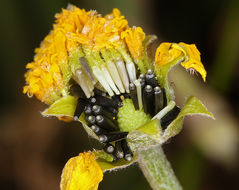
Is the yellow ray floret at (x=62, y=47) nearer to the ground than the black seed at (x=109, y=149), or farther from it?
farther from it

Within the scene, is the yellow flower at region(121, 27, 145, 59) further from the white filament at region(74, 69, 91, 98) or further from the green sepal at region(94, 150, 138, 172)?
the green sepal at region(94, 150, 138, 172)

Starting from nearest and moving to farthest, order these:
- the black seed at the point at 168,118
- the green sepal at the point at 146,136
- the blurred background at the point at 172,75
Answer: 1. the green sepal at the point at 146,136
2. the black seed at the point at 168,118
3. the blurred background at the point at 172,75

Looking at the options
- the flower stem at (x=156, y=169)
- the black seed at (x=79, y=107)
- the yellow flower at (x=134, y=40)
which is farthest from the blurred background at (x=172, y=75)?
the black seed at (x=79, y=107)

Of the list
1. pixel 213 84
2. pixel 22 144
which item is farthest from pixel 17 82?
pixel 213 84

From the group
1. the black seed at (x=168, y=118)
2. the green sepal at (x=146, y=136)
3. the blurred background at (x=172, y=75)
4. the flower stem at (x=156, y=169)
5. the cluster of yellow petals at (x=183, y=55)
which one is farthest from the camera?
the blurred background at (x=172, y=75)

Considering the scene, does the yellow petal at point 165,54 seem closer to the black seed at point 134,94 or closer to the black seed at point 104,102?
the black seed at point 134,94

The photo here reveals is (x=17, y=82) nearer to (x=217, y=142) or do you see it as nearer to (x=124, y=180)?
(x=124, y=180)

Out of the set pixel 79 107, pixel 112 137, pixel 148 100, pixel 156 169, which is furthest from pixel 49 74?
pixel 156 169
